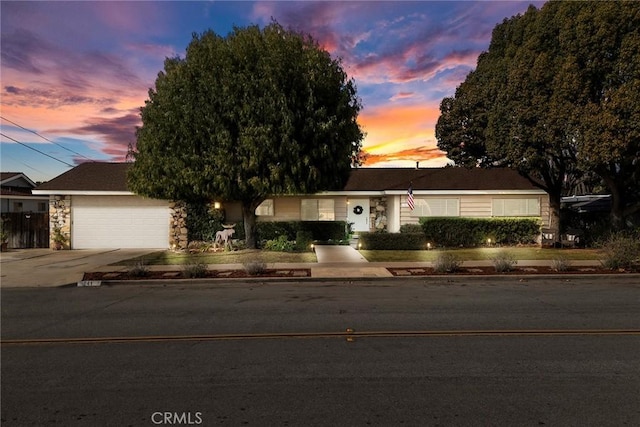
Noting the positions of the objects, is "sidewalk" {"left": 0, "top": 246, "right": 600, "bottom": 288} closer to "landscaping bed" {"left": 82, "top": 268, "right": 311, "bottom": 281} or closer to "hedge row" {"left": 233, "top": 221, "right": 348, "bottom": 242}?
"landscaping bed" {"left": 82, "top": 268, "right": 311, "bottom": 281}

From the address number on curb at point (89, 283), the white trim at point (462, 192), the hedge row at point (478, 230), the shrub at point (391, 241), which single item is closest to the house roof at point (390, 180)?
the white trim at point (462, 192)

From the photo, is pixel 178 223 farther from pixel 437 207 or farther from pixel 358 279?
pixel 437 207

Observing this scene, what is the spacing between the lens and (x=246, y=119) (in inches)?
592

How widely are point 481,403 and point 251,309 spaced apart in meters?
5.19

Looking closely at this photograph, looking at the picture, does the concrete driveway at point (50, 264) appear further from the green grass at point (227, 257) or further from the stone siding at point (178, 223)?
the stone siding at point (178, 223)

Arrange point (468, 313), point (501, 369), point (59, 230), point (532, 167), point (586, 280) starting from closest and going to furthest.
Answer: point (501, 369)
point (468, 313)
point (586, 280)
point (532, 167)
point (59, 230)

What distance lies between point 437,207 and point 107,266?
15.3 metres

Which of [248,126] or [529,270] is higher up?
[248,126]

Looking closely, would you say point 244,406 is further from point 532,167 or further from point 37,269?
point 532,167

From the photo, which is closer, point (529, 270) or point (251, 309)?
point (251, 309)

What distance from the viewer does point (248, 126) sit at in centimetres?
1496

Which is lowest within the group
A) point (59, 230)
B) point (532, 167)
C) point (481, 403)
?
point (481, 403)

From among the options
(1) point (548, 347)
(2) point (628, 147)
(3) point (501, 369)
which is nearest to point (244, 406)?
(3) point (501, 369)

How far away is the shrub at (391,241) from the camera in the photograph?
726 inches
